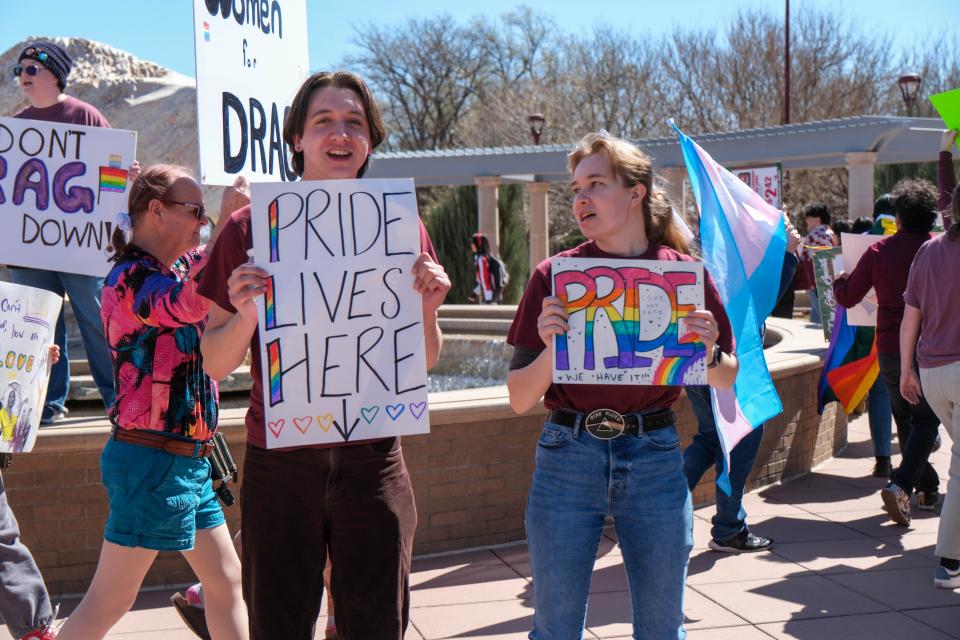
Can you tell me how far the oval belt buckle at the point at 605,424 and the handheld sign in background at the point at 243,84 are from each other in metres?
1.94

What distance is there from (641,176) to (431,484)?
269cm

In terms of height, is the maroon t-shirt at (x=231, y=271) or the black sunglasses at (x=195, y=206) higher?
the black sunglasses at (x=195, y=206)

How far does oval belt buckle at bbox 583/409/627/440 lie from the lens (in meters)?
3.04

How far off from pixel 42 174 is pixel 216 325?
2792mm

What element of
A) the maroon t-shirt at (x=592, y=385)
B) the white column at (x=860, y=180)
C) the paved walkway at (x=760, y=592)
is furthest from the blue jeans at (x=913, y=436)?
the white column at (x=860, y=180)

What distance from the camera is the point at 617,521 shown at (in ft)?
10.2

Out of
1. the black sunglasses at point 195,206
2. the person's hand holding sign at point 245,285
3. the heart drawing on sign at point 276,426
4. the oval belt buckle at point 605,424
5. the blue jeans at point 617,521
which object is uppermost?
the black sunglasses at point 195,206

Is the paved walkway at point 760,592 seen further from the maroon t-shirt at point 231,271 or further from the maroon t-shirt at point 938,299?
the maroon t-shirt at point 231,271

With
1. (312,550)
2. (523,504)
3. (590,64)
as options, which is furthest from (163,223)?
(590,64)

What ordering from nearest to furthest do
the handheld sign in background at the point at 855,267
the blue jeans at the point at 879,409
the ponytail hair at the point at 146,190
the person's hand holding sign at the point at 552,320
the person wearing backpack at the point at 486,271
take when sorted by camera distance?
the person's hand holding sign at the point at 552,320 → the ponytail hair at the point at 146,190 → the handheld sign in background at the point at 855,267 → the blue jeans at the point at 879,409 → the person wearing backpack at the point at 486,271

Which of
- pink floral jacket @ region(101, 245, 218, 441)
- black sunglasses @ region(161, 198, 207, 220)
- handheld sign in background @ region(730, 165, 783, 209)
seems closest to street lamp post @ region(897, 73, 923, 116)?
handheld sign in background @ region(730, 165, 783, 209)

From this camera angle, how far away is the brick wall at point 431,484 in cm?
486

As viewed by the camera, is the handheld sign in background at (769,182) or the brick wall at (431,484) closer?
the brick wall at (431,484)

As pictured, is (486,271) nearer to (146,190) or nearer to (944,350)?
(944,350)
